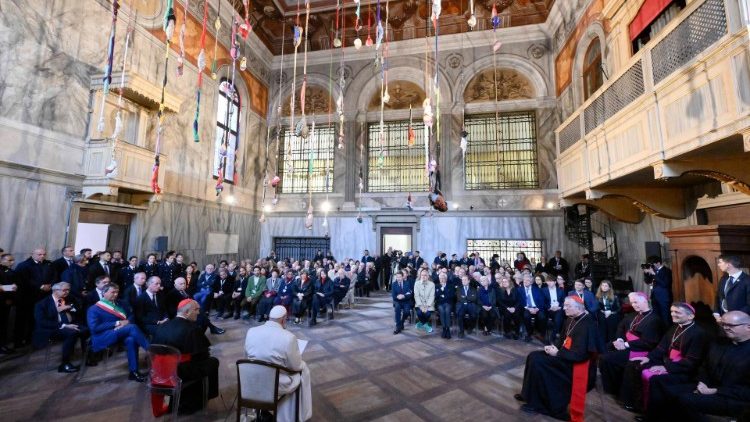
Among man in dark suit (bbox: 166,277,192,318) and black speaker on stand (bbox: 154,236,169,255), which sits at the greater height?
black speaker on stand (bbox: 154,236,169,255)

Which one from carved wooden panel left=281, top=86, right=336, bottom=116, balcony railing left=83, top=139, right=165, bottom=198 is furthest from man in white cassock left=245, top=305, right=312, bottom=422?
carved wooden panel left=281, top=86, right=336, bottom=116

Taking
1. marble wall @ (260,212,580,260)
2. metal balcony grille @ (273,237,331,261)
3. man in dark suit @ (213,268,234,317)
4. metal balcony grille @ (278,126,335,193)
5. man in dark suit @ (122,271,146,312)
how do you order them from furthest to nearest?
metal balcony grille @ (278,126,335,193) → metal balcony grille @ (273,237,331,261) → marble wall @ (260,212,580,260) → man in dark suit @ (213,268,234,317) → man in dark suit @ (122,271,146,312)

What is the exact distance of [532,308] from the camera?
6.21m

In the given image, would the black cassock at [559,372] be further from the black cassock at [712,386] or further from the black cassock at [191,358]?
the black cassock at [191,358]

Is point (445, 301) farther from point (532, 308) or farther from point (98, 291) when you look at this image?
point (98, 291)

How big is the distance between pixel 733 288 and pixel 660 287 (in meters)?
1.42

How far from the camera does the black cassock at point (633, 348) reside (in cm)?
387

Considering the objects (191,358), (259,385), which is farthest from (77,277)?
(259,385)

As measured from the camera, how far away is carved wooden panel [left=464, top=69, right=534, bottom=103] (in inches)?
504

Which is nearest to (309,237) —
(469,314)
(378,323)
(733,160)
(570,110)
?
(378,323)

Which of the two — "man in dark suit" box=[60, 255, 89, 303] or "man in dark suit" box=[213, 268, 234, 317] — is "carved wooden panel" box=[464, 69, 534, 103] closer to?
"man in dark suit" box=[213, 268, 234, 317]

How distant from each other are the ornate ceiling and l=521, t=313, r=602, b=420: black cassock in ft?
41.3

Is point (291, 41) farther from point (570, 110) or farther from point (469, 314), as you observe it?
point (469, 314)

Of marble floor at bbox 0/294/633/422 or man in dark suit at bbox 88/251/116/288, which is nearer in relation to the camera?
marble floor at bbox 0/294/633/422
